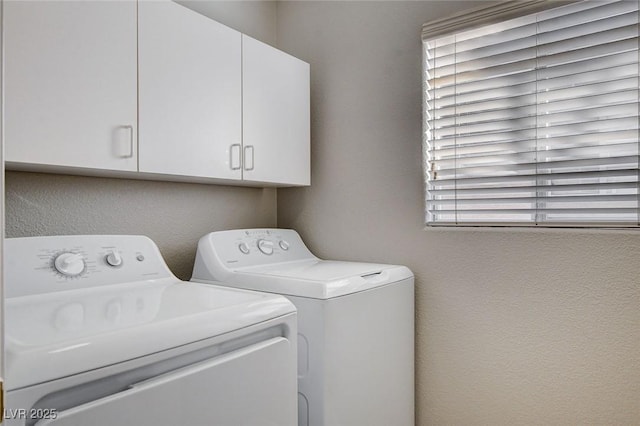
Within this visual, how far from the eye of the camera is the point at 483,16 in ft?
6.00

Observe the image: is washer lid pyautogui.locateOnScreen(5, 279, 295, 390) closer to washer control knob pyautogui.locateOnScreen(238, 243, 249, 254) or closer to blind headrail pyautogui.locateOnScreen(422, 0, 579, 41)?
washer control knob pyautogui.locateOnScreen(238, 243, 249, 254)

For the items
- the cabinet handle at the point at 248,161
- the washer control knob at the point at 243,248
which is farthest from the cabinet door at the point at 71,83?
the washer control knob at the point at 243,248

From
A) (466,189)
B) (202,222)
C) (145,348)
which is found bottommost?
(145,348)

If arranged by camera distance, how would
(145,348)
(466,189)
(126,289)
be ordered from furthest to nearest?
(466,189), (126,289), (145,348)

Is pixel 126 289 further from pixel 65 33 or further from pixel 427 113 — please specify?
pixel 427 113

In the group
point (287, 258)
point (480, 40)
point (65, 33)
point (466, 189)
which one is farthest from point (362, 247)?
point (65, 33)

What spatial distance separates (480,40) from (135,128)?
140cm

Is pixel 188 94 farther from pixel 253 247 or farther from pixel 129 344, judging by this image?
pixel 129 344

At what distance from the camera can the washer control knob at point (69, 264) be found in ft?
4.65

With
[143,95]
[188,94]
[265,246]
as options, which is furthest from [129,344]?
[265,246]

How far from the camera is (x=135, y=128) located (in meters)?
1.51

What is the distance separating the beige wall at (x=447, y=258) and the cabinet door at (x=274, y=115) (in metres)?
0.17

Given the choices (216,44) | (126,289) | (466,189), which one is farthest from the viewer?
(466,189)

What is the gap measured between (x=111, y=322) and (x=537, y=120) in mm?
1605
